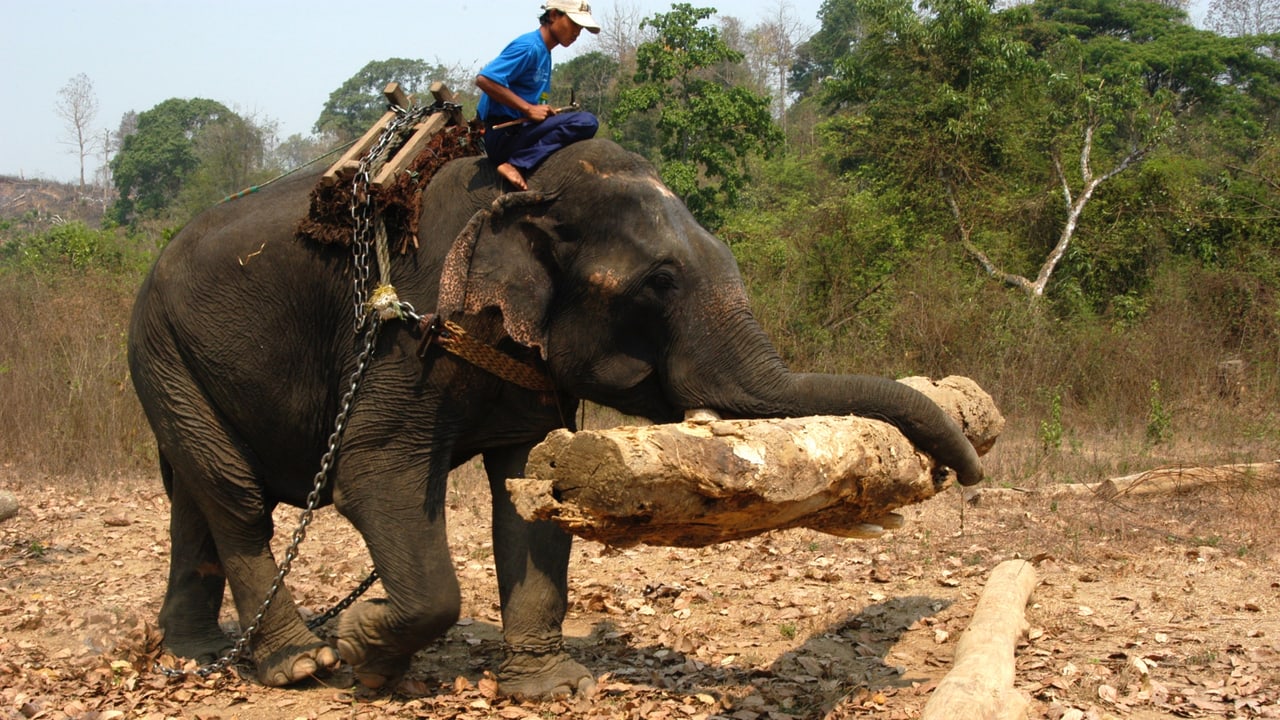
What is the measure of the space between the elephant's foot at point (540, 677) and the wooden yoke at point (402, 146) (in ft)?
7.15

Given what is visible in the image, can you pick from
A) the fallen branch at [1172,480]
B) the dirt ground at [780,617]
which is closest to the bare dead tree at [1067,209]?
the fallen branch at [1172,480]

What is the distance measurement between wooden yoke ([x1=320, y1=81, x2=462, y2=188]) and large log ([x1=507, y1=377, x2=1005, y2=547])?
6.46 ft

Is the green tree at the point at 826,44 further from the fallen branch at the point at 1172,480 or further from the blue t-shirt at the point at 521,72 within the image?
the blue t-shirt at the point at 521,72

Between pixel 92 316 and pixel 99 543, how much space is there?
5971 mm

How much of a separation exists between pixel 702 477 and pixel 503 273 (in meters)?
1.60

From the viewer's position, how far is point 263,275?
5.23 m

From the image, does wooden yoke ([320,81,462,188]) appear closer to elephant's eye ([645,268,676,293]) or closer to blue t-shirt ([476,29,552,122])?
blue t-shirt ([476,29,552,122])

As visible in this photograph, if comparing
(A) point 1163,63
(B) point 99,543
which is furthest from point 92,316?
(A) point 1163,63

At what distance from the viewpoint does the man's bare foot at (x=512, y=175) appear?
498cm

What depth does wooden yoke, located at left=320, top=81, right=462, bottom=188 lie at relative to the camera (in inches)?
201

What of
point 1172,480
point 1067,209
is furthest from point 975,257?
point 1172,480

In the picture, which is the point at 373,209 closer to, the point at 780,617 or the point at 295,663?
the point at 295,663

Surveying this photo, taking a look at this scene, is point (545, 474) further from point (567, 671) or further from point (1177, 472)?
point (1177, 472)

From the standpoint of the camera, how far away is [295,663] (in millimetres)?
5406
